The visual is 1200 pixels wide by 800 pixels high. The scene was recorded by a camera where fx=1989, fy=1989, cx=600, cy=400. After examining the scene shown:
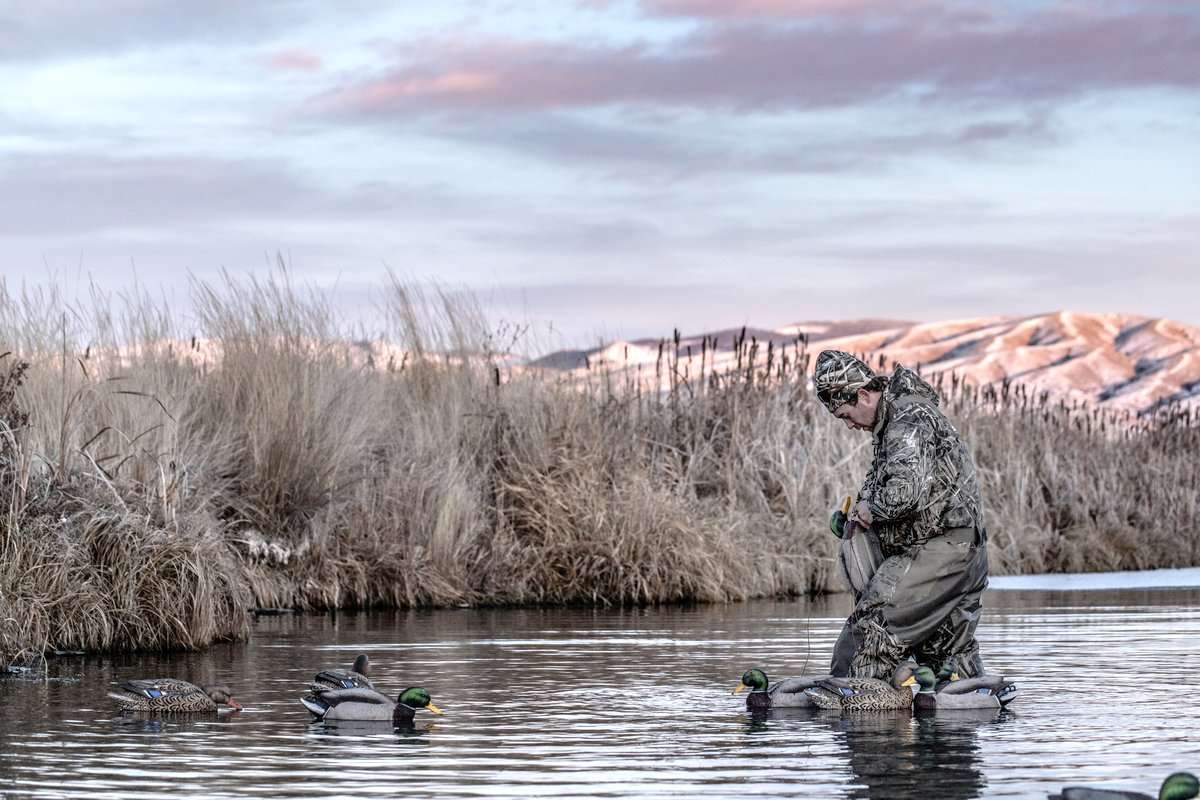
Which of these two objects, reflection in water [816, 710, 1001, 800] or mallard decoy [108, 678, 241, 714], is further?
mallard decoy [108, 678, 241, 714]

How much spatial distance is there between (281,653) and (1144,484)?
16.5 meters

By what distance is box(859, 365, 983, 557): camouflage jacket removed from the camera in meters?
10.4

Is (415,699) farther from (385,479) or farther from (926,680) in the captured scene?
(385,479)

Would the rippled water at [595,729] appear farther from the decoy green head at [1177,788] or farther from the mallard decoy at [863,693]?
the decoy green head at [1177,788]

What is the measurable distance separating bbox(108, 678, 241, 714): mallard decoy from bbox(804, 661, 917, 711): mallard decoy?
Answer: 316 centimetres

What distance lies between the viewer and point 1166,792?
259 inches

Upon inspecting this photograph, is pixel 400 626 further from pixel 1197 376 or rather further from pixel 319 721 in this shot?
pixel 1197 376

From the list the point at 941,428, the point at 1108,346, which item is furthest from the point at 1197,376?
the point at 941,428

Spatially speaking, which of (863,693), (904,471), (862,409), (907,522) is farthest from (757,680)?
(862,409)

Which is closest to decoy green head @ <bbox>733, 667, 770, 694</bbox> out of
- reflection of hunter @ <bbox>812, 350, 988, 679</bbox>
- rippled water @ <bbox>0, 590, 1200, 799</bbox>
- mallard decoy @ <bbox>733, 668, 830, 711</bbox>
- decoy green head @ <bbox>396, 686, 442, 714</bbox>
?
mallard decoy @ <bbox>733, 668, 830, 711</bbox>

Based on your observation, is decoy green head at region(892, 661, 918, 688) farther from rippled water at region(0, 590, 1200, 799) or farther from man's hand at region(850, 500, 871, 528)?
man's hand at region(850, 500, 871, 528)

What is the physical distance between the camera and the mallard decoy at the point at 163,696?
1021 centimetres

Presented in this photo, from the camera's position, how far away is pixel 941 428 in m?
10.6

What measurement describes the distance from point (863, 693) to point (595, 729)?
1478 mm
